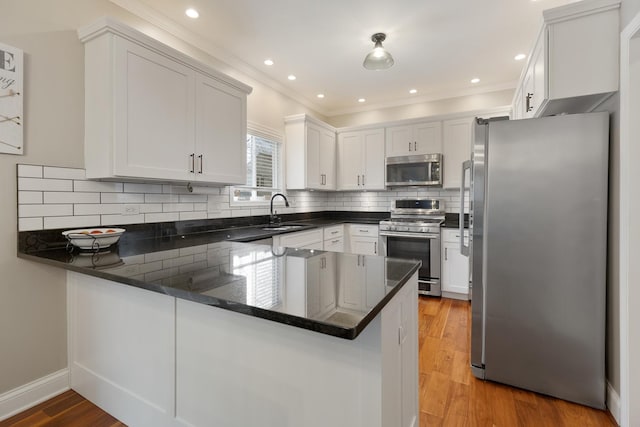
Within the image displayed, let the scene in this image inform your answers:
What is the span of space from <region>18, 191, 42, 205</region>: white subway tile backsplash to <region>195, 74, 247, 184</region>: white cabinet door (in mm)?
956

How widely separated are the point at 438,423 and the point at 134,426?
158cm

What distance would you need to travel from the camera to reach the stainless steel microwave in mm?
4102

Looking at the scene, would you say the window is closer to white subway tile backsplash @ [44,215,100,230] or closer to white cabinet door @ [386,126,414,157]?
white subway tile backsplash @ [44,215,100,230]

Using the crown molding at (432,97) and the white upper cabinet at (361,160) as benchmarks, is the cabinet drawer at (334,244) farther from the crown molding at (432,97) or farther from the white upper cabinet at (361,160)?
the crown molding at (432,97)

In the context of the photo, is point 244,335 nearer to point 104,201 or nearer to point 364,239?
point 104,201

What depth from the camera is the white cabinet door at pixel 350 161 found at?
473cm

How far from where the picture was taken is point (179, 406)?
1340 millimetres

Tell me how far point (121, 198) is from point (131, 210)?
0.38 feet

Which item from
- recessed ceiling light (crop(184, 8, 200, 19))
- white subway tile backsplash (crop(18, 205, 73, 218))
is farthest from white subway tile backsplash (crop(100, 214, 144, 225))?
recessed ceiling light (crop(184, 8, 200, 19))

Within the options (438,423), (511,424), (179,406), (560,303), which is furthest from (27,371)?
(560,303)

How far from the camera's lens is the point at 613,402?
1.70 m

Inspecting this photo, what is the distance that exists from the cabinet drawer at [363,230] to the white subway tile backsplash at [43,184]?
3370mm

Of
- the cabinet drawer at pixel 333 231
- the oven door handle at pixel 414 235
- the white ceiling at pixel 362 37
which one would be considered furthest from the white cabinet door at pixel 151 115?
the oven door handle at pixel 414 235

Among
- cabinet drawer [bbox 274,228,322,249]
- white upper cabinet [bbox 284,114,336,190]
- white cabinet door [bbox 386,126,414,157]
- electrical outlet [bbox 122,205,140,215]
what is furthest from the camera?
white cabinet door [bbox 386,126,414,157]
